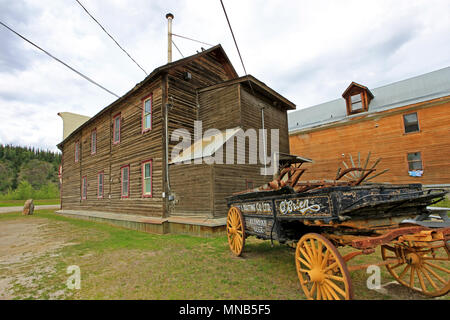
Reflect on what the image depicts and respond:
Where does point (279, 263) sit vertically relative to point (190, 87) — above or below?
below

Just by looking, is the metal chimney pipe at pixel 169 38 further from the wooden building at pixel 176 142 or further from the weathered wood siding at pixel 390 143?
the weathered wood siding at pixel 390 143

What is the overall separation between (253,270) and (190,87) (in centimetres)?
1104

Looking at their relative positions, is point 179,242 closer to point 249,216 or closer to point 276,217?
point 249,216

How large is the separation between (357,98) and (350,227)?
1954 cm

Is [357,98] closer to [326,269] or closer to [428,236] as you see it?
[428,236]

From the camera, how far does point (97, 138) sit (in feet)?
61.2

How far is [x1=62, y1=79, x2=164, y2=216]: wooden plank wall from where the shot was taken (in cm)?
1229

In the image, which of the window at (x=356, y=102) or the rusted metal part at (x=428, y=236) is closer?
the rusted metal part at (x=428, y=236)

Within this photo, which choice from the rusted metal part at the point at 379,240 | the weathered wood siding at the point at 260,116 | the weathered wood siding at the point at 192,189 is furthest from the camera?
the weathered wood siding at the point at 260,116

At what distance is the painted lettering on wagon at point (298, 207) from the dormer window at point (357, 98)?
1867cm

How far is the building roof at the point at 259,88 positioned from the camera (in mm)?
11695

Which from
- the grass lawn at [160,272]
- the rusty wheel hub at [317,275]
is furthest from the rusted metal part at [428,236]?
the grass lawn at [160,272]

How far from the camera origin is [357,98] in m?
19.3
